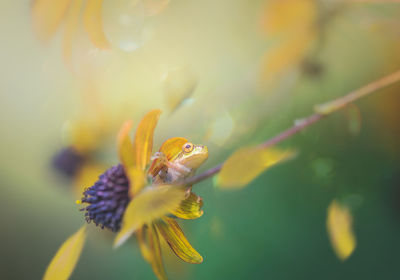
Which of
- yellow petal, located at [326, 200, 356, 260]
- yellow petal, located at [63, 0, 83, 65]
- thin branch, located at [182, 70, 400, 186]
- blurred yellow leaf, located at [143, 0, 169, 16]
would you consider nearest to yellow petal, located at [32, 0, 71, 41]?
yellow petal, located at [63, 0, 83, 65]

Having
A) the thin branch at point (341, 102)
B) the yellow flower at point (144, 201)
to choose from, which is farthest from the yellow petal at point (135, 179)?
the thin branch at point (341, 102)

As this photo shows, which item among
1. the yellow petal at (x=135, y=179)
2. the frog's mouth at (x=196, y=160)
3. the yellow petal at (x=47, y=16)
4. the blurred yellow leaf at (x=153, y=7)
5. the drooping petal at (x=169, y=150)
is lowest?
the frog's mouth at (x=196, y=160)

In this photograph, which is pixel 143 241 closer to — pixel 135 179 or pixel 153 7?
pixel 135 179

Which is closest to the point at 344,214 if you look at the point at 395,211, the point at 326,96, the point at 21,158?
the point at 395,211

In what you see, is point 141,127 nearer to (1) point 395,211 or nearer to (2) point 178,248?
(2) point 178,248

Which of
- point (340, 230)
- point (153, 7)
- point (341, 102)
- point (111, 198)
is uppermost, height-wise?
point (153, 7)

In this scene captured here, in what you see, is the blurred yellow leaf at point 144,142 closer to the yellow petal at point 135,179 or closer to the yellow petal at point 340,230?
the yellow petal at point 135,179

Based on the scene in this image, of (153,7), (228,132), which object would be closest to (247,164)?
(228,132)
